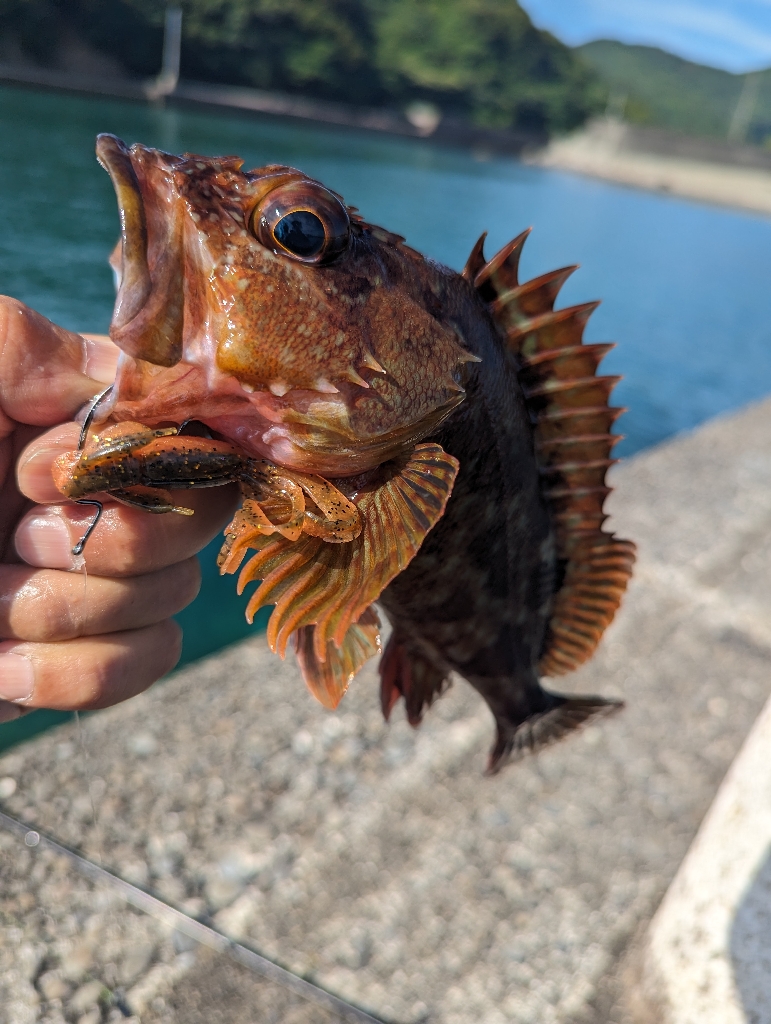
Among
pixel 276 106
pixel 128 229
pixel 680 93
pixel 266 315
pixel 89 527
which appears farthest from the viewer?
pixel 680 93

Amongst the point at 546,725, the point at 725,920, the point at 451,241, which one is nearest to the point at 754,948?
the point at 725,920

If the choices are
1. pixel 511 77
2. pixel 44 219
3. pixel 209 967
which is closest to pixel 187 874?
pixel 209 967

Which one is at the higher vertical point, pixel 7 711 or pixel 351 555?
pixel 351 555

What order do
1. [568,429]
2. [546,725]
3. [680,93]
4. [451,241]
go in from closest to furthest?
[568,429], [546,725], [451,241], [680,93]

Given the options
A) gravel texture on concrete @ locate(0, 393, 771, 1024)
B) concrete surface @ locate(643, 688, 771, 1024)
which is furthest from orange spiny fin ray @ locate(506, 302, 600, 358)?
gravel texture on concrete @ locate(0, 393, 771, 1024)

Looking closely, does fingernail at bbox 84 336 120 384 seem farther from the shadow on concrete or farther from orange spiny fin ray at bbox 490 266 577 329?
the shadow on concrete

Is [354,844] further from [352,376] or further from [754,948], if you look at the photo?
[352,376]

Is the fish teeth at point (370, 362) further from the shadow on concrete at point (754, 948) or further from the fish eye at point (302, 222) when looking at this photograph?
the shadow on concrete at point (754, 948)

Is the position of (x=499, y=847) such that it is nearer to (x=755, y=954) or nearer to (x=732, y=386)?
(x=755, y=954)
